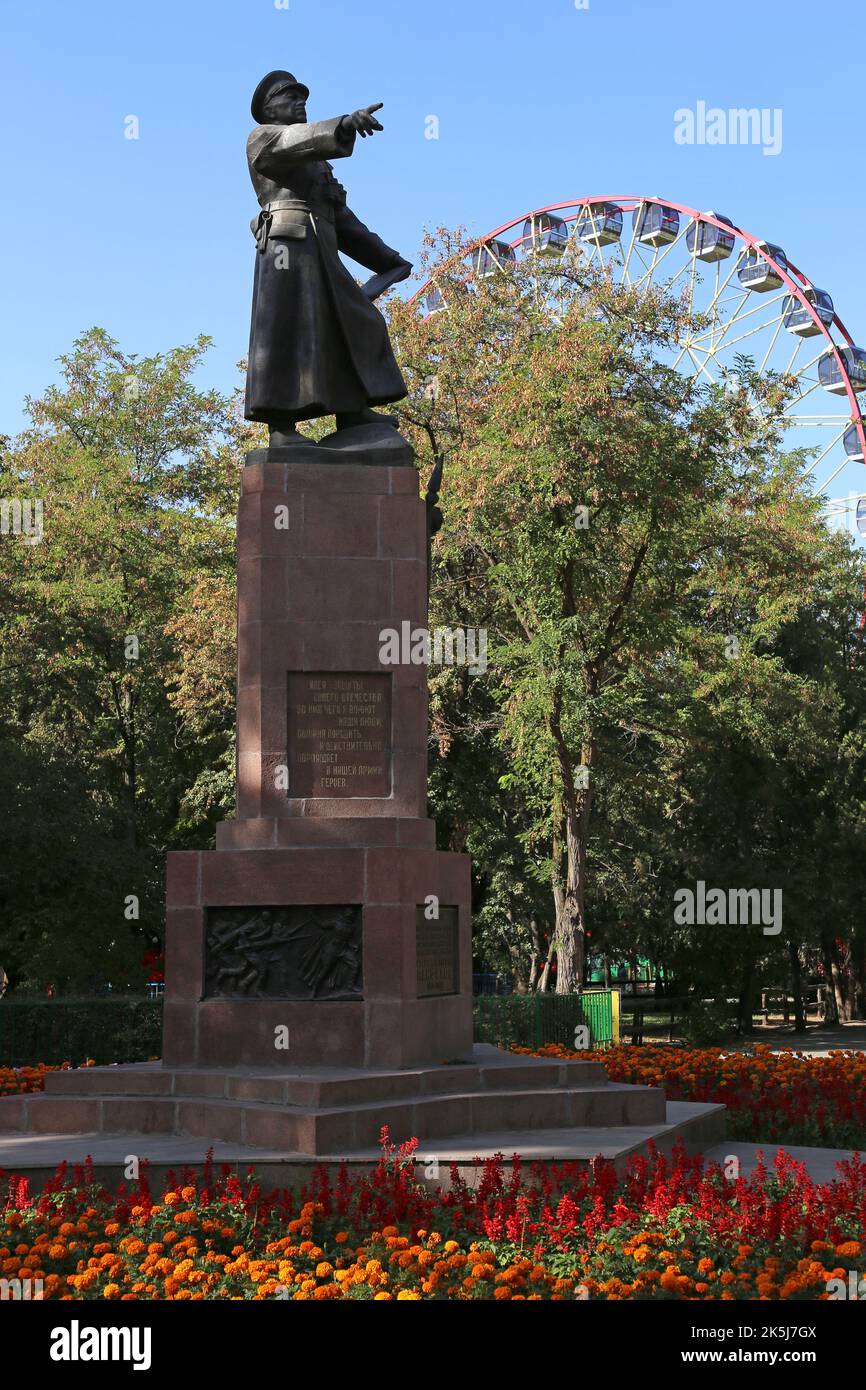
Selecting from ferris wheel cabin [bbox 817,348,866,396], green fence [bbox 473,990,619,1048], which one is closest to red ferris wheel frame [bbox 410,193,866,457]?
ferris wheel cabin [bbox 817,348,866,396]

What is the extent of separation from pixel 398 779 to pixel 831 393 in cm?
3436

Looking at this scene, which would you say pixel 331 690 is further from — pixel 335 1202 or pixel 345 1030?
pixel 335 1202

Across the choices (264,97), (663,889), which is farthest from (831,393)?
(264,97)

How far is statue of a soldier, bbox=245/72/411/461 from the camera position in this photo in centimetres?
1291

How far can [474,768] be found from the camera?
104 feet

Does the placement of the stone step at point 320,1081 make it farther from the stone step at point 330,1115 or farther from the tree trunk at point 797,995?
the tree trunk at point 797,995

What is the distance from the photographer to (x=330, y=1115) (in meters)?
9.93

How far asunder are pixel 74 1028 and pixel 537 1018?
653cm

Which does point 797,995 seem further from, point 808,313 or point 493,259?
point 808,313

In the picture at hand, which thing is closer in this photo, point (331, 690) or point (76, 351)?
point (331, 690)

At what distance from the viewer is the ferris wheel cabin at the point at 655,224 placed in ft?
146

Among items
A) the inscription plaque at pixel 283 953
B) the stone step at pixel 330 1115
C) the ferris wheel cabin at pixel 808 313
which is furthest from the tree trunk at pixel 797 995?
the inscription plaque at pixel 283 953

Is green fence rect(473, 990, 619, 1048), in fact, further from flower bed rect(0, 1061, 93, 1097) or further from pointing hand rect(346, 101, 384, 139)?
pointing hand rect(346, 101, 384, 139)

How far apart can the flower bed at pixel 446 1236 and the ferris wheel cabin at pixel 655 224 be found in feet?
127
